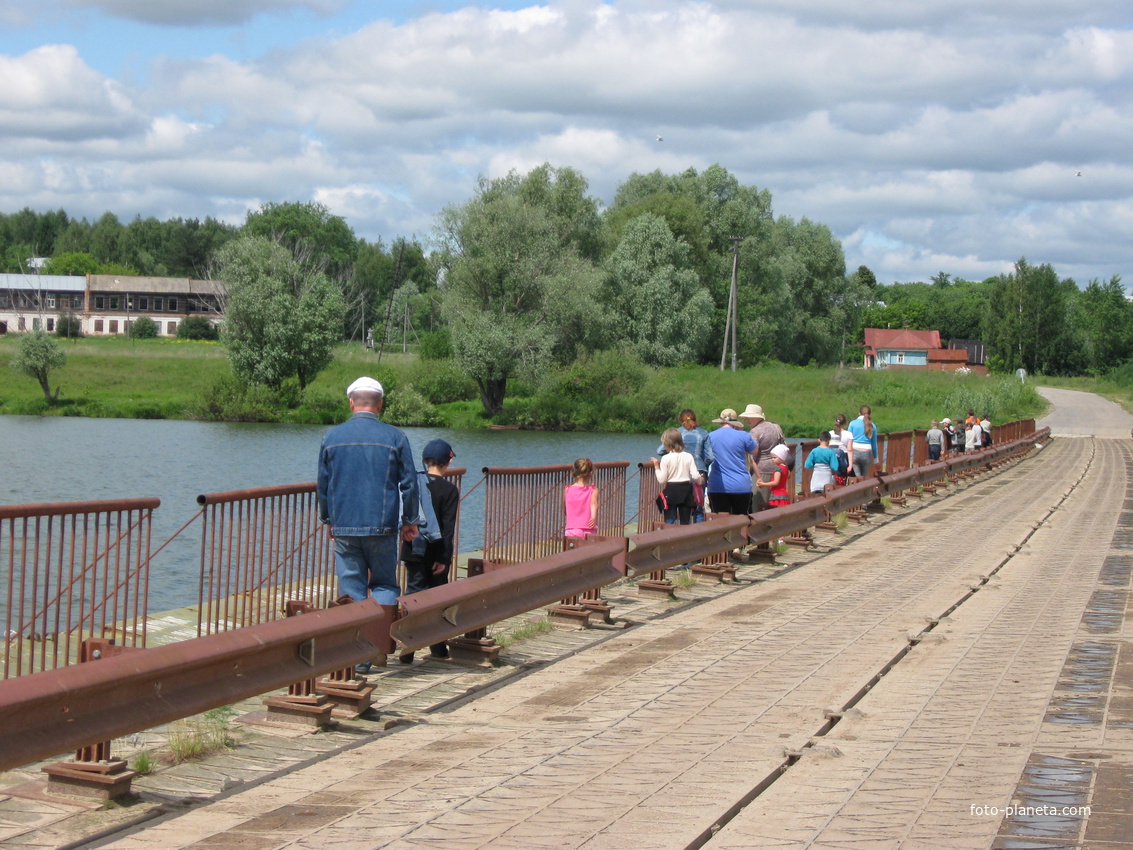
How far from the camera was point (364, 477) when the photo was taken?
7195mm

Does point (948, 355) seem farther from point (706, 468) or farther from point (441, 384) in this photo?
point (706, 468)

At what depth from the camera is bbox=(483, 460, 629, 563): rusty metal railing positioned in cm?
1155

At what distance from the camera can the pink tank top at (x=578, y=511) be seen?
11602mm

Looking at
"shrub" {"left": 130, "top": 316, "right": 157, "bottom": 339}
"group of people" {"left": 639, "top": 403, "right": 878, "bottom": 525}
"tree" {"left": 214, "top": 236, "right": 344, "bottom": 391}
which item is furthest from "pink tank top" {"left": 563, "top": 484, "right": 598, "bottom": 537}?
"shrub" {"left": 130, "top": 316, "right": 157, "bottom": 339}

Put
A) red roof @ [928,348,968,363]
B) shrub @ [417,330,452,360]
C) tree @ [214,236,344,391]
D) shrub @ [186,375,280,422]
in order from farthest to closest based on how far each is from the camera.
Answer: red roof @ [928,348,968,363], shrub @ [417,330,452,360], tree @ [214,236,344,391], shrub @ [186,375,280,422]

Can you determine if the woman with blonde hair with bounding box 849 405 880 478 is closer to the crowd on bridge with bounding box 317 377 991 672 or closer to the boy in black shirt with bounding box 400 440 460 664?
the crowd on bridge with bounding box 317 377 991 672

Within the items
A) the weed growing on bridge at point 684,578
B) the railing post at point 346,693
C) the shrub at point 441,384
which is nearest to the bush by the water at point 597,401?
the shrub at point 441,384

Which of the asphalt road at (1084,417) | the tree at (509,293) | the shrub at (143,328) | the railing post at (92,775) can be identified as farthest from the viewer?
the shrub at (143,328)

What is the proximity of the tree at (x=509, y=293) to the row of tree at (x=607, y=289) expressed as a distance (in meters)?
0.08

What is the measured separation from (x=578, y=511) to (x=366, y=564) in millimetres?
4459

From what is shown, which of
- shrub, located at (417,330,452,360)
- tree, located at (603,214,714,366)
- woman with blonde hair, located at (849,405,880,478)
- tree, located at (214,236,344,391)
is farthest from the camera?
tree, located at (603,214,714,366)

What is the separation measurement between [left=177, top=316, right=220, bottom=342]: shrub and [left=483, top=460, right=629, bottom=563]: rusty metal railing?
112800 mm

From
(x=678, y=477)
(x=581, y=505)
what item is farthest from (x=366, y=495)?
(x=678, y=477)

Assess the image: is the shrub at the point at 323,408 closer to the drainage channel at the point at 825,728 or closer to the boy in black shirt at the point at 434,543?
the drainage channel at the point at 825,728
